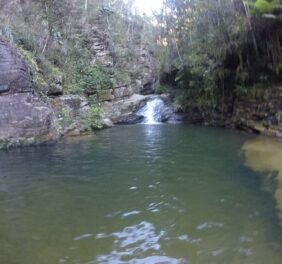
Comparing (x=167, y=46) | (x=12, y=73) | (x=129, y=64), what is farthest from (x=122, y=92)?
(x=12, y=73)

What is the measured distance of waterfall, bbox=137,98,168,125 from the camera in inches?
849

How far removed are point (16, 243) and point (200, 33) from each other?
1478 cm

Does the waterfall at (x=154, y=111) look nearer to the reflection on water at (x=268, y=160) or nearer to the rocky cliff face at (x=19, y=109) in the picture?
the rocky cliff face at (x=19, y=109)

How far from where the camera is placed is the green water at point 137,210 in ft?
15.2

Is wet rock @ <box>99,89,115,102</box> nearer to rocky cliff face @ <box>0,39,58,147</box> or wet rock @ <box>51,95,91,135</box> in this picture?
wet rock @ <box>51,95,91,135</box>

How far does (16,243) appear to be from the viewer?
4973 mm

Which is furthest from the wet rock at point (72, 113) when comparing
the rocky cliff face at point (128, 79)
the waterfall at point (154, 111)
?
the waterfall at point (154, 111)

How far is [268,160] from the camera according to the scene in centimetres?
964

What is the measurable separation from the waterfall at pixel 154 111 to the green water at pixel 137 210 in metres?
10.4

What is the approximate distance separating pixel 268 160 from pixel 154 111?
13.1 meters

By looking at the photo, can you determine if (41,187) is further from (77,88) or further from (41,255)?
(77,88)

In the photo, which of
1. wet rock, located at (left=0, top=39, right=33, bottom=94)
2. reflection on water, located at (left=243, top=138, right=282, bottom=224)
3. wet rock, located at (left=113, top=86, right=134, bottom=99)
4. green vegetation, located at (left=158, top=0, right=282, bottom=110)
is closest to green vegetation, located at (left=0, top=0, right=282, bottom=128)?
green vegetation, located at (left=158, top=0, right=282, bottom=110)

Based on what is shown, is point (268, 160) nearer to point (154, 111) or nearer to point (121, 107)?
point (154, 111)

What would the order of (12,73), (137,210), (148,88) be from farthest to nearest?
(148,88) → (12,73) → (137,210)
